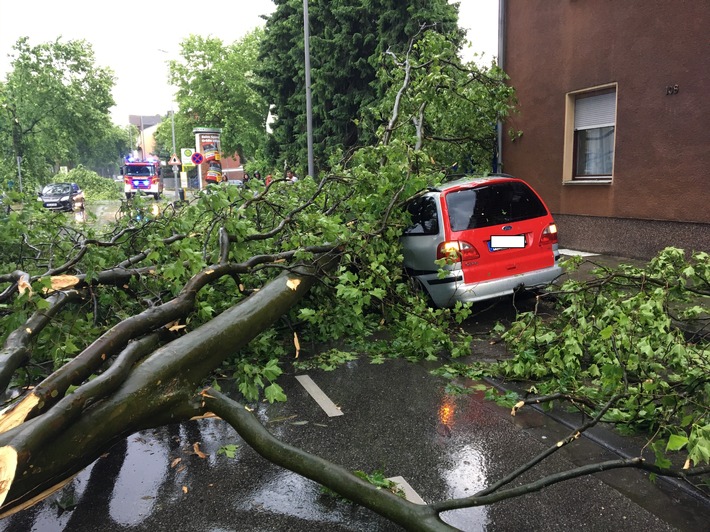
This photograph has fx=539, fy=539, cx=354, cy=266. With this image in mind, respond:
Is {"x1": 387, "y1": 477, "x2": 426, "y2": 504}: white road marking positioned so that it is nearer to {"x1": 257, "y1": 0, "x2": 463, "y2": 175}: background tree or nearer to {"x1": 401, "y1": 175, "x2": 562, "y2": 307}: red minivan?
{"x1": 401, "y1": 175, "x2": 562, "y2": 307}: red minivan

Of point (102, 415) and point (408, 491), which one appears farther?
point (408, 491)

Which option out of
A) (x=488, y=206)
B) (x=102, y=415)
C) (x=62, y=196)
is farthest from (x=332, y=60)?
(x=62, y=196)

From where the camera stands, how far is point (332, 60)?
19.2 metres

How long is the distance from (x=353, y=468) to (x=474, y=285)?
3297 millimetres

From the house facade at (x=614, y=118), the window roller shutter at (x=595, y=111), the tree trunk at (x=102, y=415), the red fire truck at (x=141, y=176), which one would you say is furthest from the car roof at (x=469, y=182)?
the red fire truck at (x=141, y=176)

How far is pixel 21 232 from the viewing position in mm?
4953

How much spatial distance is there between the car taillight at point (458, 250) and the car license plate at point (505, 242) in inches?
9.0

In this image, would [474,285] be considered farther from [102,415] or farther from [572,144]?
[572,144]

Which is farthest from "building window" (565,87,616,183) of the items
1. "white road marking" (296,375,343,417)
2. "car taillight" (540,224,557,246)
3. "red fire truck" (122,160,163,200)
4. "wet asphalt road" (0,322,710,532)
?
"red fire truck" (122,160,163,200)

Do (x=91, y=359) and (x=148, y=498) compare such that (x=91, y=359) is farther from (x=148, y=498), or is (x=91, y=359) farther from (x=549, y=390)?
(x=549, y=390)

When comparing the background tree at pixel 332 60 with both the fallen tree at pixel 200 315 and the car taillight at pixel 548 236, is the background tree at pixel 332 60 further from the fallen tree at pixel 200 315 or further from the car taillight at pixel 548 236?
the fallen tree at pixel 200 315

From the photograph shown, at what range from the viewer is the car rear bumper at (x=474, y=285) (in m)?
6.14

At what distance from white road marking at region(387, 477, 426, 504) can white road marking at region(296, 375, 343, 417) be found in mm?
1103

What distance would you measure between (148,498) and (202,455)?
1.79 feet
